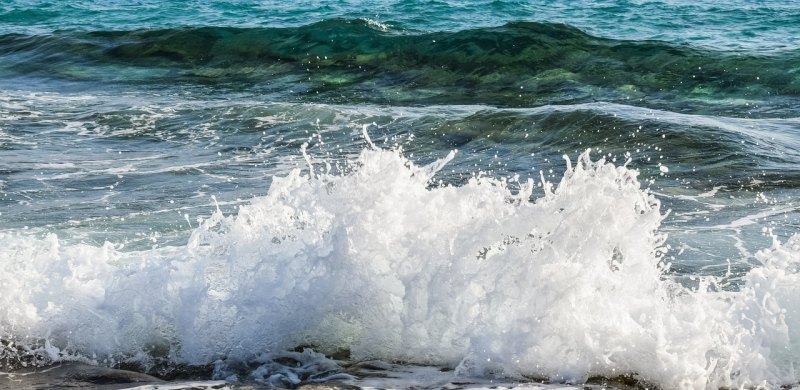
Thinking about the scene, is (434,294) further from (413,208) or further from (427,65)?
(427,65)

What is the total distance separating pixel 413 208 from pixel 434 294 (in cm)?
45

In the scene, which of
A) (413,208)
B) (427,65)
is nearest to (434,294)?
(413,208)

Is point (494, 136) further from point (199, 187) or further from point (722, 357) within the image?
point (722, 357)

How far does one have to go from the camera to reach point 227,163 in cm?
959

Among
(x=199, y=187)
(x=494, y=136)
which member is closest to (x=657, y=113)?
(x=494, y=136)

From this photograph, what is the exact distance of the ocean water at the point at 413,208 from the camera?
464 cm

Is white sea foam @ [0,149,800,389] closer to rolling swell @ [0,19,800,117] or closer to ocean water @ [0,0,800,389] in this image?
ocean water @ [0,0,800,389]

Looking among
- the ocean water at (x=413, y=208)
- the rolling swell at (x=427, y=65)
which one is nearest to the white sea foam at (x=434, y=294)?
the ocean water at (x=413, y=208)

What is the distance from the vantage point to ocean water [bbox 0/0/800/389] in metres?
4.64

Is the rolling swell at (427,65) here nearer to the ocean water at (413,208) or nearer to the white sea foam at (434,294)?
the ocean water at (413,208)

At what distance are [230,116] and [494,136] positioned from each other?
3216 mm

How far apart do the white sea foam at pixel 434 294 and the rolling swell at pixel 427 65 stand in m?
7.61

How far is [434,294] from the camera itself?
4852 millimetres

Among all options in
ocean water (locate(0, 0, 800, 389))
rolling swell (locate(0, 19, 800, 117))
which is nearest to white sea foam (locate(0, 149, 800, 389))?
ocean water (locate(0, 0, 800, 389))
